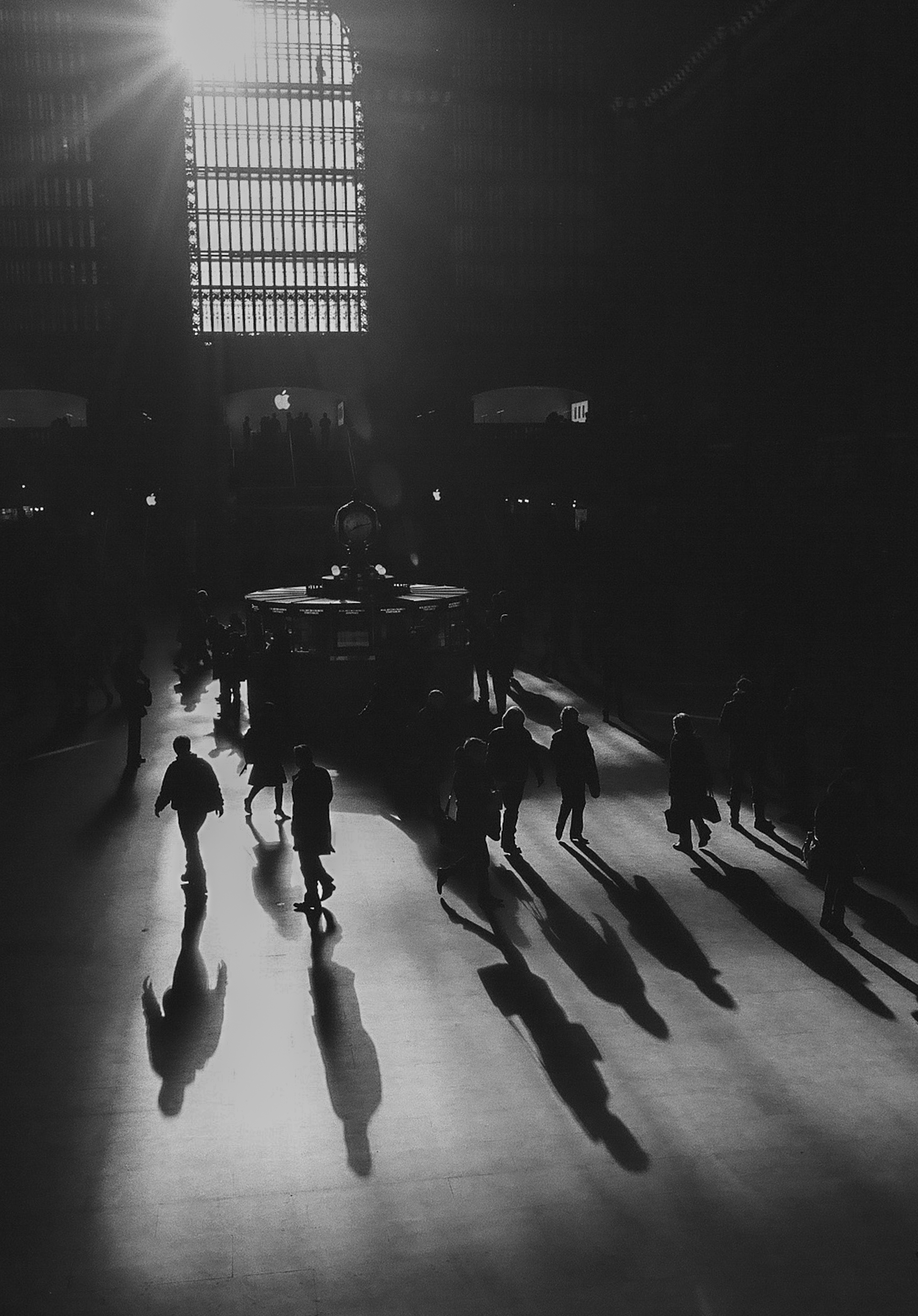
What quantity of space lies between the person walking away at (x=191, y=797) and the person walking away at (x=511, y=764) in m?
2.18

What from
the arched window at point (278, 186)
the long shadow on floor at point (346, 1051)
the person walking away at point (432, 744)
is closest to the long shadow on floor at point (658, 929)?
the person walking away at point (432, 744)

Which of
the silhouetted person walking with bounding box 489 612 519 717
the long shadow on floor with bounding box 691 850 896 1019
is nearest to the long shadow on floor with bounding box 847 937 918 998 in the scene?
the long shadow on floor with bounding box 691 850 896 1019

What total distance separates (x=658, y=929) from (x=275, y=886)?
9.02 feet

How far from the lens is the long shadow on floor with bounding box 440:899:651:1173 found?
227 inches

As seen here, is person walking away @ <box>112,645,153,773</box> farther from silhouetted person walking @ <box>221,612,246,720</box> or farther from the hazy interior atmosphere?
silhouetted person walking @ <box>221,612,246,720</box>

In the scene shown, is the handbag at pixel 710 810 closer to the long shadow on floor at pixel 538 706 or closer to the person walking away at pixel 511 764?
the person walking away at pixel 511 764

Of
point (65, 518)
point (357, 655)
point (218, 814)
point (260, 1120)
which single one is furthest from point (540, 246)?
point (260, 1120)

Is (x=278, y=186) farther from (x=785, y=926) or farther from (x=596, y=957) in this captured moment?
(x=596, y=957)

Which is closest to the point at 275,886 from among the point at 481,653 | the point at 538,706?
the point at 481,653

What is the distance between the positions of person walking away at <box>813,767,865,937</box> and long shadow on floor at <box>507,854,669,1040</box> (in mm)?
1320

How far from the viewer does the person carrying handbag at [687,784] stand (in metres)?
10.0

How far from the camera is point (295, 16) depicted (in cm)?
4003

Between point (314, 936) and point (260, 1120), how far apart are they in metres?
2.45

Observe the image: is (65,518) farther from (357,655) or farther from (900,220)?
(900,220)
